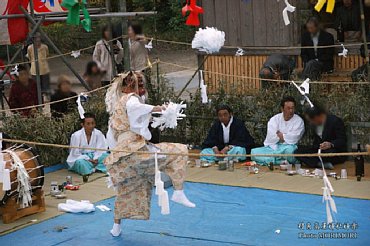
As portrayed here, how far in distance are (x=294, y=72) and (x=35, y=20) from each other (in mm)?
3848

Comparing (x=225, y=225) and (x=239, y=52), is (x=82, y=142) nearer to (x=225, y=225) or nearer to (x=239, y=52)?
(x=225, y=225)

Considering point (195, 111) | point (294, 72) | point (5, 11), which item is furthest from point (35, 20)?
point (294, 72)

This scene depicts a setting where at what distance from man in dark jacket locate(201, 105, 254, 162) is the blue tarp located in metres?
1.40

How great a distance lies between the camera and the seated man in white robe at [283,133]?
28.9 feet

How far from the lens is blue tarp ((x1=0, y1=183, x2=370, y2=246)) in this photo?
6363mm

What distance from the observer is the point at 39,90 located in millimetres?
10320

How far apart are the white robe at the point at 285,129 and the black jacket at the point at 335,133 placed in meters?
0.40

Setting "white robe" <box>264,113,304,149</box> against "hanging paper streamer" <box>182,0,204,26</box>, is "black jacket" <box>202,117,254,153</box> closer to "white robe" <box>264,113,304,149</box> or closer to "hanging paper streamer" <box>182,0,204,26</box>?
"white robe" <box>264,113,304,149</box>

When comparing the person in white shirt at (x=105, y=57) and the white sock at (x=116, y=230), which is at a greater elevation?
the person in white shirt at (x=105, y=57)

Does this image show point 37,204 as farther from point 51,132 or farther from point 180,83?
point 180,83

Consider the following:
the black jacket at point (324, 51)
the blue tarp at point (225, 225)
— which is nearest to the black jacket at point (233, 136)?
the blue tarp at point (225, 225)

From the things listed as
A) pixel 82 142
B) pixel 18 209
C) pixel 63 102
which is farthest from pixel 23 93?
pixel 18 209

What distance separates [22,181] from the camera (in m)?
7.14

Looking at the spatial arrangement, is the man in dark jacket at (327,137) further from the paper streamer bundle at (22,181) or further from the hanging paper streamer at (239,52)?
the paper streamer bundle at (22,181)
